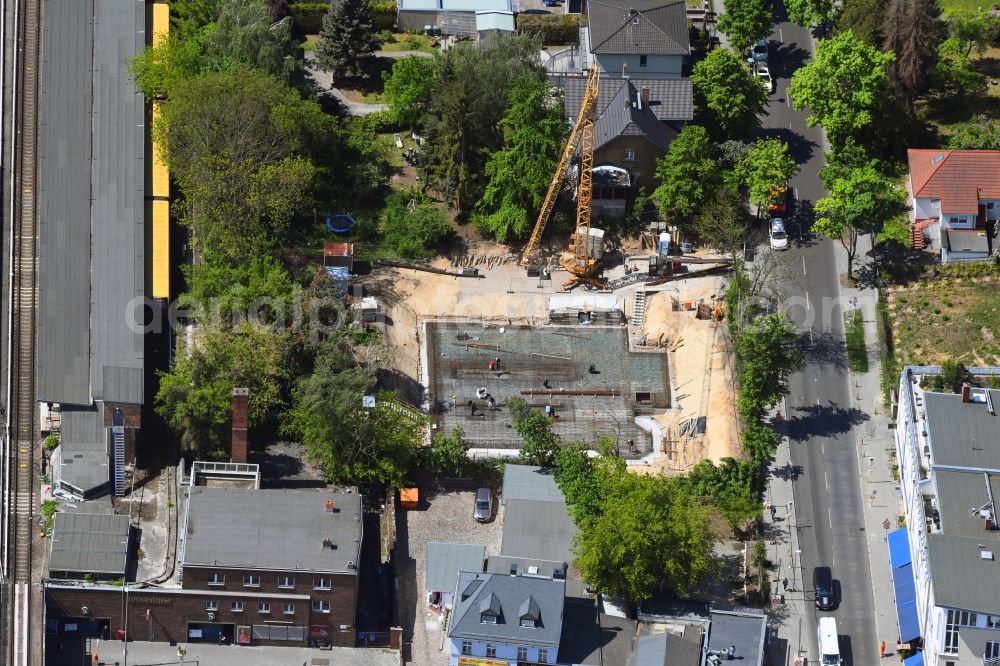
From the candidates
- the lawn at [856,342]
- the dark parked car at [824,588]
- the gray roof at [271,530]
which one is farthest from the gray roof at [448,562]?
the lawn at [856,342]

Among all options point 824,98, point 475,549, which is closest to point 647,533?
point 475,549

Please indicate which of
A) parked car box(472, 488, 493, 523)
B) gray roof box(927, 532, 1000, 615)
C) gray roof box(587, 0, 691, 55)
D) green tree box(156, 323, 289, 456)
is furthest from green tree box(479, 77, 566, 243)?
gray roof box(927, 532, 1000, 615)

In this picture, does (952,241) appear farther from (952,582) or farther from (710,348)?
(952,582)

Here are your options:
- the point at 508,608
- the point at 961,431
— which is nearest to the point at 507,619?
the point at 508,608

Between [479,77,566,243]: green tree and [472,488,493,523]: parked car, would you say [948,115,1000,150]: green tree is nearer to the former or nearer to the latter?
[479,77,566,243]: green tree

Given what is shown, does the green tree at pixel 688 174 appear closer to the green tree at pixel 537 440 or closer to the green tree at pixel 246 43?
the green tree at pixel 537 440
